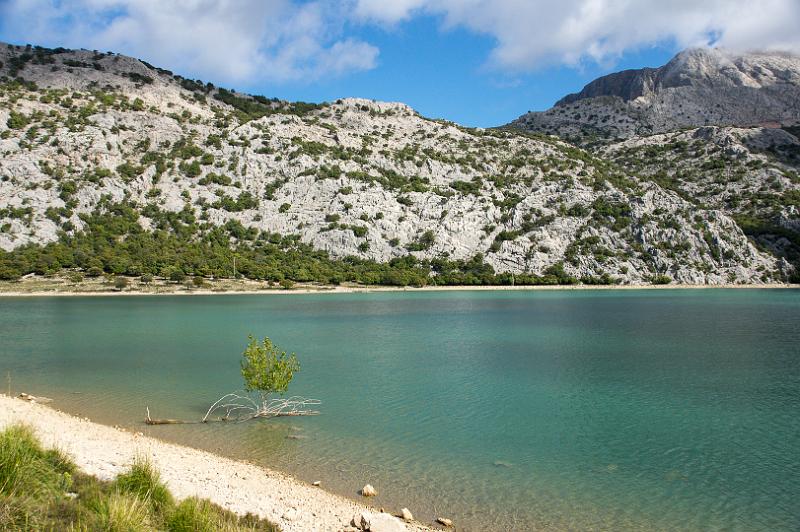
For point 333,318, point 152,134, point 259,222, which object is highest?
point 152,134

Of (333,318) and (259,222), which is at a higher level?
(259,222)

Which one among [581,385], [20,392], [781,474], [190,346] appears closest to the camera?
[781,474]

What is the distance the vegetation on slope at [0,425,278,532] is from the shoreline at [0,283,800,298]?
86209 millimetres

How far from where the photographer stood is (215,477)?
44.5 feet

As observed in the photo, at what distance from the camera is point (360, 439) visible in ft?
58.5

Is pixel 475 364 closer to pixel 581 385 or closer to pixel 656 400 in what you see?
pixel 581 385

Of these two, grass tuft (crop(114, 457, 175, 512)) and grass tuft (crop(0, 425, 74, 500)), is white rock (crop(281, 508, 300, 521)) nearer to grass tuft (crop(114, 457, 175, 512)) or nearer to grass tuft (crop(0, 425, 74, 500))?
grass tuft (crop(114, 457, 175, 512))

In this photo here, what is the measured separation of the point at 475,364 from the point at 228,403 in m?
14.7

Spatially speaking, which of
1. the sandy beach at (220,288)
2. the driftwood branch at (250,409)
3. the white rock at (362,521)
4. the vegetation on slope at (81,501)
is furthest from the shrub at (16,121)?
the white rock at (362,521)

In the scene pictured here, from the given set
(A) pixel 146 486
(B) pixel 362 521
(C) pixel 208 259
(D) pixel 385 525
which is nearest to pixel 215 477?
(A) pixel 146 486

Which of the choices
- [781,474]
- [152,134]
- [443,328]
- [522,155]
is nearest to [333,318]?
[443,328]

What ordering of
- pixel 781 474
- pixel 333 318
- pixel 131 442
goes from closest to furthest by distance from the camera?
pixel 781 474
pixel 131 442
pixel 333 318

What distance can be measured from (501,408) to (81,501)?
16267mm

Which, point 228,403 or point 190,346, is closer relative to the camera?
point 228,403
